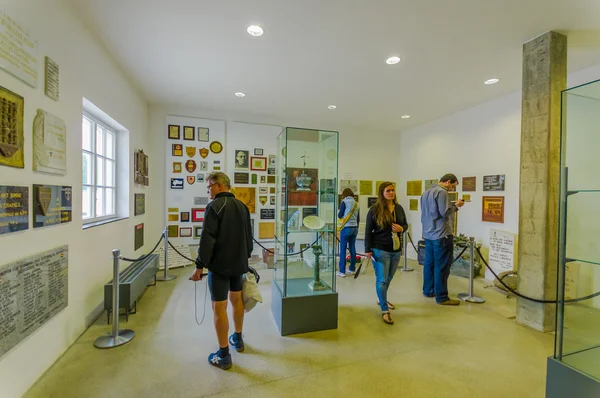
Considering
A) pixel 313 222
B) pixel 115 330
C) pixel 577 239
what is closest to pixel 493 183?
pixel 577 239

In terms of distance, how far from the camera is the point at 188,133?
18.1 feet

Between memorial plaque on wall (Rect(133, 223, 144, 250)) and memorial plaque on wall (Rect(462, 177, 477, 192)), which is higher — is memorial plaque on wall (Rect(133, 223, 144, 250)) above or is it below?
below

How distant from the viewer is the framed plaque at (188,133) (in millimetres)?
5488

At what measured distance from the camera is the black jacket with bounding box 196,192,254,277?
2.14 metres

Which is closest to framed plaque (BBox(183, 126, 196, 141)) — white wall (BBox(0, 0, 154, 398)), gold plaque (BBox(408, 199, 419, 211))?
white wall (BBox(0, 0, 154, 398))

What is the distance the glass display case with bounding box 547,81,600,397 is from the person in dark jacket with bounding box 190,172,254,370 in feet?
7.40

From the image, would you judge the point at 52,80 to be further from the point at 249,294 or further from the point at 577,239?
the point at 577,239

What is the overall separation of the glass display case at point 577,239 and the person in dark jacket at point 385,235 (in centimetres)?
139

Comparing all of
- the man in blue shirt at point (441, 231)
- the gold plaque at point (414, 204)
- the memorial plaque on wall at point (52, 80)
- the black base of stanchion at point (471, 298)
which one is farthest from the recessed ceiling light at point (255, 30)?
the gold plaque at point (414, 204)

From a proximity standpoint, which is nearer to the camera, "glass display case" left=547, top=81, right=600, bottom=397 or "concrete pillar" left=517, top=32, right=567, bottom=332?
"glass display case" left=547, top=81, right=600, bottom=397

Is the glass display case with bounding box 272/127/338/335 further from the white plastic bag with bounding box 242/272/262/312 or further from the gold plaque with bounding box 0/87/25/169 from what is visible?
the gold plaque with bounding box 0/87/25/169

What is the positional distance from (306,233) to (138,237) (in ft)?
11.1

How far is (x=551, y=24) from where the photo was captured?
2.70 meters

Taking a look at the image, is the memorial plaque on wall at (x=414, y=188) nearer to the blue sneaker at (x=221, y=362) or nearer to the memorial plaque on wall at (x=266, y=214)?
the memorial plaque on wall at (x=266, y=214)
